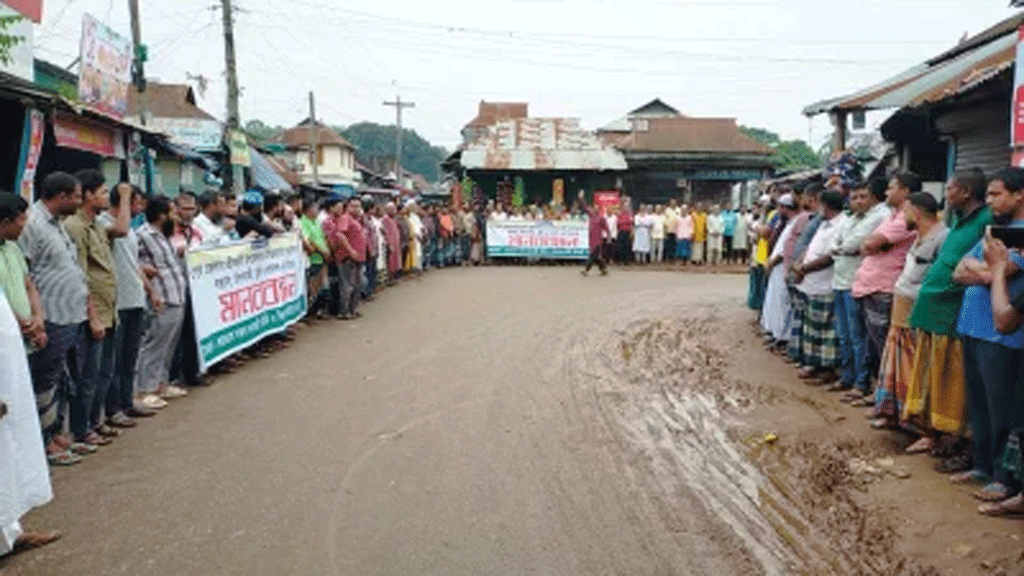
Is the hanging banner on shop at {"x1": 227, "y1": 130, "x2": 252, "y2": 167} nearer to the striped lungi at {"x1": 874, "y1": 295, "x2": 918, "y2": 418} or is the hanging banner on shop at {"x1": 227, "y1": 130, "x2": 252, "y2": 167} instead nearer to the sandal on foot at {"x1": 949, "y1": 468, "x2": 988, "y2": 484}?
the striped lungi at {"x1": 874, "y1": 295, "x2": 918, "y2": 418}

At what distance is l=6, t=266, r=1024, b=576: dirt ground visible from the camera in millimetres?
3592

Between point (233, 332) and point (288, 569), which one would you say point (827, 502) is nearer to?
point (288, 569)

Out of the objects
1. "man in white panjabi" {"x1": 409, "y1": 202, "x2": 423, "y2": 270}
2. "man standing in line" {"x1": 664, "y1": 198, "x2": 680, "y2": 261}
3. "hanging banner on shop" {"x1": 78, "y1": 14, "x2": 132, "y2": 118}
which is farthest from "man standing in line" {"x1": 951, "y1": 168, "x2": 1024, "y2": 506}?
"man standing in line" {"x1": 664, "y1": 198, "x2": 680, "y2": 261}

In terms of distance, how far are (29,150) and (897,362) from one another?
912 centimetres

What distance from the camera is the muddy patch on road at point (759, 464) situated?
3.70 metres

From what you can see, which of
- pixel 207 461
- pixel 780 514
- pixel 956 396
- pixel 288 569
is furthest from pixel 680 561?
pixel 207 461

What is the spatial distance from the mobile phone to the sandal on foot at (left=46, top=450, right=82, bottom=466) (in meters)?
5.56

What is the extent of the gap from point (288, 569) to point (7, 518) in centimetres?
132

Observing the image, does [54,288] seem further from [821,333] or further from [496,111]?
[496,111]

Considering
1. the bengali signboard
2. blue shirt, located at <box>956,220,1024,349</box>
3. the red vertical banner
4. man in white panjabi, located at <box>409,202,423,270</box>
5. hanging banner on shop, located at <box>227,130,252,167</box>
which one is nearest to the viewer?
blue shirt, located at <box>956,220,1024,349</box>

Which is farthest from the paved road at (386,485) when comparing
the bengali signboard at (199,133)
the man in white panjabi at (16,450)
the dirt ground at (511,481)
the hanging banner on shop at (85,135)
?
the bengali signboard at (199,133)

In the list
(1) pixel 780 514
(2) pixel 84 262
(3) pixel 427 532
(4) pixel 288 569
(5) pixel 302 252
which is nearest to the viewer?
(4) pixel 288 569

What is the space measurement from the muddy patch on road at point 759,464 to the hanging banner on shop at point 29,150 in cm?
686

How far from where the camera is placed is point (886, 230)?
592cm
